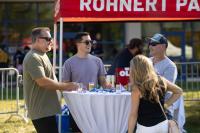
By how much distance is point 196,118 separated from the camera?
11742 mm

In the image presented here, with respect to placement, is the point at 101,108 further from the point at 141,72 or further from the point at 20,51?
the point at 20,51

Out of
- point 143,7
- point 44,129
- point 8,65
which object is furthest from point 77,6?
point 8,65

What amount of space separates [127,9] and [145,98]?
2.83 m

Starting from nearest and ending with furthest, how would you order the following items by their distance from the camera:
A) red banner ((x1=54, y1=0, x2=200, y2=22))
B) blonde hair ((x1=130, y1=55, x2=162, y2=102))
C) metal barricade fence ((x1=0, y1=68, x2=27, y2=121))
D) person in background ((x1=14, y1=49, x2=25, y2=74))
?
blonde hair ((x1=130, y1=55, x2=162, y2=102)), red banner ((x1=54, y1=0, x2=200, y2=22)), metal barricade fence ((x1=0, y1=68, x2=27, y2=121)), person in background ((x1=14, y1=49, x2=25, y2=74))

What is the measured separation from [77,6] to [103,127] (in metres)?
1.86

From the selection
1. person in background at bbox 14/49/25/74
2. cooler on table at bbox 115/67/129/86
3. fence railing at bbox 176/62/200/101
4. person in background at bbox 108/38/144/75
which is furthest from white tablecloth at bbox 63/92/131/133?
person in background at bbox 14/49/25/74

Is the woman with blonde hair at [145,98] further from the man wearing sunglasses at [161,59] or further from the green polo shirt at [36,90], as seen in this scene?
the man wearing sunglasses at [161,59]

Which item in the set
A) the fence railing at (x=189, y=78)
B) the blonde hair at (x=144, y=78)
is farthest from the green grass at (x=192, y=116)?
the blonde hair at (x=144, y=78)

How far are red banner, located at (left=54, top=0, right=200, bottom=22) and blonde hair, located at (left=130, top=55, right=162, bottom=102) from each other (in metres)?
2.62

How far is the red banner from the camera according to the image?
8031mm

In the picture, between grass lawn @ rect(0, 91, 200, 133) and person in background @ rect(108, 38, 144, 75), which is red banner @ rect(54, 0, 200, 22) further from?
grass lawn @ rect(0, 91, 200, 133)

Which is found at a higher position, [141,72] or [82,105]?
[141,72]

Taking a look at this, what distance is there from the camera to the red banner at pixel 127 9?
8031 mm

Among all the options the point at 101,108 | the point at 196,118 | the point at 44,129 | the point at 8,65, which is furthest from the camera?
the point at 8,65
